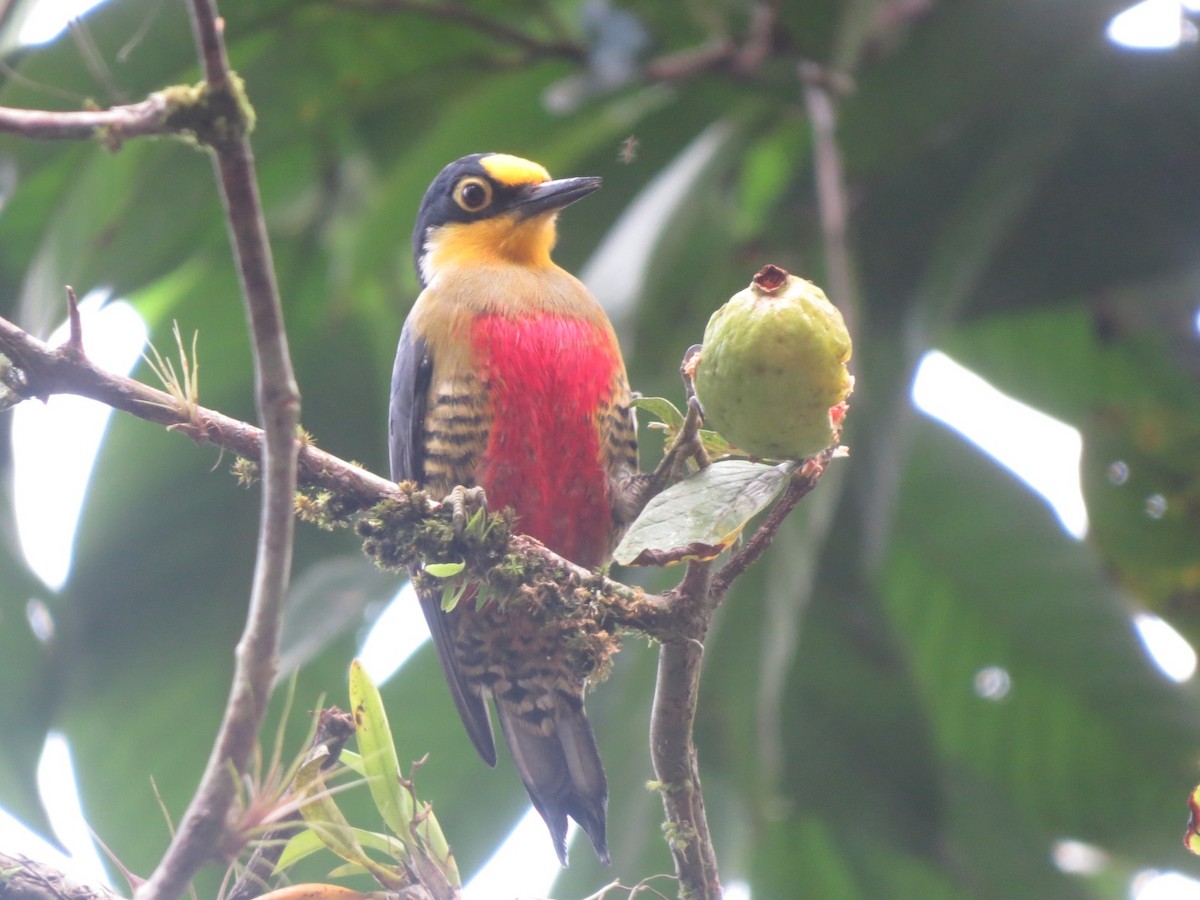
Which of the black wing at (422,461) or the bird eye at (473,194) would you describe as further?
A: the bird eye at (473,194)

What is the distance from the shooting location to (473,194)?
164 inches

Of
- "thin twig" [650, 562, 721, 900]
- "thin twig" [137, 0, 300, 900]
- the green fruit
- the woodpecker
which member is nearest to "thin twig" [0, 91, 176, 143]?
"thin twig" [137, 0, 300, 900]

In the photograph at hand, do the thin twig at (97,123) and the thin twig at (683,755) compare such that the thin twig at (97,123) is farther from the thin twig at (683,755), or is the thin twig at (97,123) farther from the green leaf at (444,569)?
the thin twig at (683,755)

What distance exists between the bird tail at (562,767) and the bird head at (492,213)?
1343mm

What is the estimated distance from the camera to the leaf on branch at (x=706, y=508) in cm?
163

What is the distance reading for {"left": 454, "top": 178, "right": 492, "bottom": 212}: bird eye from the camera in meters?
4.14

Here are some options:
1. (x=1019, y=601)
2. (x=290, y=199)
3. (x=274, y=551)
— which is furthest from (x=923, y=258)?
(x=274, y=551)

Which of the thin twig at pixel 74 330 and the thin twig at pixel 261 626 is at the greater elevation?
the thin twig at pixel 74 330

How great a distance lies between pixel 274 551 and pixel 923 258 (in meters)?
3.28

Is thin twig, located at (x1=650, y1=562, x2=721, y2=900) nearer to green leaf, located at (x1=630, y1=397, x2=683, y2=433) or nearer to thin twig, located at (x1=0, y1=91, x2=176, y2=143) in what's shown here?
green leaf, located at (x1=630, y1=397, x2=683, y2=433)

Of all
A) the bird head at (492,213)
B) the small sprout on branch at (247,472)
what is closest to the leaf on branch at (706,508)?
the small sprout on branch at (247,472)

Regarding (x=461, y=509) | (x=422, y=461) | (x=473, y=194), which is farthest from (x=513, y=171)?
(x=461, y=509)

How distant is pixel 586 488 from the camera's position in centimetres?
331

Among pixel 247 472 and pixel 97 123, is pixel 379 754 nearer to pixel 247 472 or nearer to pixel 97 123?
pixel 247 472
